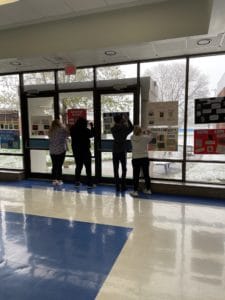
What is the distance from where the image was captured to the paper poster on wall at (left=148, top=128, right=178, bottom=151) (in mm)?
4922

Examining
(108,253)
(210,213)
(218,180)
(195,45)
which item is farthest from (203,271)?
(195,45)

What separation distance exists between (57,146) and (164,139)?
2386 millimetres

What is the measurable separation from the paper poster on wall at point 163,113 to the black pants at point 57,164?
2167 mm

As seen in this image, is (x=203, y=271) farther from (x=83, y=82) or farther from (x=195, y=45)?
(x=83, y=82)

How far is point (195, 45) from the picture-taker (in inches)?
158

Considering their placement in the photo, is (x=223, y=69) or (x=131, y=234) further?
(x=223, y=69)

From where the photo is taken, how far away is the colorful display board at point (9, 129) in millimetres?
6156

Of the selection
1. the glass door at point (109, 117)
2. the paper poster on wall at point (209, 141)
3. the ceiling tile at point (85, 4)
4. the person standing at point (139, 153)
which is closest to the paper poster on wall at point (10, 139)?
the glass door at point (109, 117)

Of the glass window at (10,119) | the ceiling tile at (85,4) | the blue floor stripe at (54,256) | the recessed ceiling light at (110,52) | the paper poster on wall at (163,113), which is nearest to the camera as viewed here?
the blue floor stripe at (54,256)

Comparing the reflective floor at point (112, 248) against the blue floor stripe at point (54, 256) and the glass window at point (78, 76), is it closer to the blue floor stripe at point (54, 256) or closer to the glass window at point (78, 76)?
the blue floor stripe at point (54, 256)

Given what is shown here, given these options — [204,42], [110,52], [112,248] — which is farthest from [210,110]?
[112,248]

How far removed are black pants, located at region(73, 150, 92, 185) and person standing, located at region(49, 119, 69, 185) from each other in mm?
377

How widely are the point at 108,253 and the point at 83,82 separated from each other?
3882 millimetres

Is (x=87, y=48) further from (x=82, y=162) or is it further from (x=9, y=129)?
(x=9, y=129)
